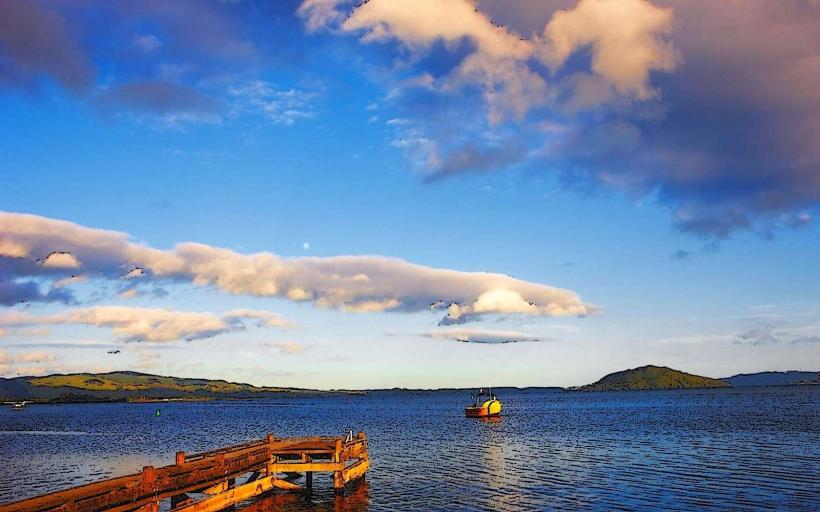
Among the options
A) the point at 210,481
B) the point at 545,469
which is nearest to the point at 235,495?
the point at 210,481

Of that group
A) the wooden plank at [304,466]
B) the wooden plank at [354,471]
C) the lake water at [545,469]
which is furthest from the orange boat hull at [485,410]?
the wooden plank at [304,466]

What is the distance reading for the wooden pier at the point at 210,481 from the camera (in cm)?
2131

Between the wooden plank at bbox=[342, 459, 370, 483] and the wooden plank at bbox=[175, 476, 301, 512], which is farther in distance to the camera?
the wooden plank at bbox=[342, 459, 370, 483]

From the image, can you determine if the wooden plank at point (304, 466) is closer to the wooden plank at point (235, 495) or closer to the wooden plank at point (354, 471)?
the wooden plank at point (235, 495)

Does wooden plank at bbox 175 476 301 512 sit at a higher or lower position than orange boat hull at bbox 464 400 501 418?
lower

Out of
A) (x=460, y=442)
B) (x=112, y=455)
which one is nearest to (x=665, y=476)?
(x=460, y=442)

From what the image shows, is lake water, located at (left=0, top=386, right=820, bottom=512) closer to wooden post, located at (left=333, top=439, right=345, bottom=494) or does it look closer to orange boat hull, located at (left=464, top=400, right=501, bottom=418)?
wooden post, located at (left=333, top=439, right=345, bottom=494)

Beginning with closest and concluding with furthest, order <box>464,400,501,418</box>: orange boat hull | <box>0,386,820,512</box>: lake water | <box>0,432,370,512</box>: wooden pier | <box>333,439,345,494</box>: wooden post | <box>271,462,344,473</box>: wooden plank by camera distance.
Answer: <box>0,432,370,512</box>: wooden pier → <box>0,386,820,512</box>: lake water → <box>271,462,344,473</box>: wooden plank → <box>333,439,345,494</box>: wooden post → <box>464,400,501,418</box>: orange boat hull

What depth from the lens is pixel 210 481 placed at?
29250mm

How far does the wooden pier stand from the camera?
21312 millimetres

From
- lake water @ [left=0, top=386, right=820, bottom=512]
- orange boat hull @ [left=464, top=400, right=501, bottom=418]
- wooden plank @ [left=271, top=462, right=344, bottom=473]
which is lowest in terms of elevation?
lake water @ [left=0, top=386, right=820, bottom=512]

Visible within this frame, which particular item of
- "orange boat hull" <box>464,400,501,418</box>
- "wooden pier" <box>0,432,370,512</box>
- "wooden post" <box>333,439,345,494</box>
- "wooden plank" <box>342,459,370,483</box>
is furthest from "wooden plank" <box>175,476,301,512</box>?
"orange boat hull" <box>464,400,501,418</box>

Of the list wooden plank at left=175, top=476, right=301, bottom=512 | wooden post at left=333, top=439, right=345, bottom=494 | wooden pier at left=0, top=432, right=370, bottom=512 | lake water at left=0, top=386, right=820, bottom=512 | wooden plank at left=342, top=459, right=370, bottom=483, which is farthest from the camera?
wooden plank at left=342, top=459, right=370, bottom=483

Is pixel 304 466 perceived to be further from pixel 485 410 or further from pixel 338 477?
pixel 485 410
